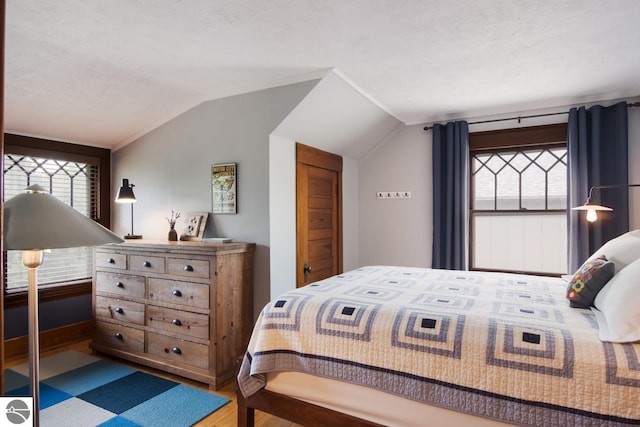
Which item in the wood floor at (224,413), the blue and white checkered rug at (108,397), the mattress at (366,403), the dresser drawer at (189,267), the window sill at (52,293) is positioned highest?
the dresser drawer at (189,267)

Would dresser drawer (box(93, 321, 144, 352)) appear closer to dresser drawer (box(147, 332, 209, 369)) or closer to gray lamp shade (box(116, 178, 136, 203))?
dresser drawer (box(147, 332, 209, 369))

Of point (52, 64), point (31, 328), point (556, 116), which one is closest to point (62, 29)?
point (52, 64)

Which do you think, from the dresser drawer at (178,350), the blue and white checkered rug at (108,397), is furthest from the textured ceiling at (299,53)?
the blue and white checkered rug at (108,397)

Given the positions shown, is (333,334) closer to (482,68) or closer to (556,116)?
(482,68)

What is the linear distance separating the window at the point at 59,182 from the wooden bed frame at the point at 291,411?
2.78 meters

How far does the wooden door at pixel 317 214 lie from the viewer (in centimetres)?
353

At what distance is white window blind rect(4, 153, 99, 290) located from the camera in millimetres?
3451

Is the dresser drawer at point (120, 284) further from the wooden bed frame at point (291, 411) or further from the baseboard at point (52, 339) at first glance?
the wooden bed frame at point (291, 411)

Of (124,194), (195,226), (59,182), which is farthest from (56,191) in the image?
(195,226)

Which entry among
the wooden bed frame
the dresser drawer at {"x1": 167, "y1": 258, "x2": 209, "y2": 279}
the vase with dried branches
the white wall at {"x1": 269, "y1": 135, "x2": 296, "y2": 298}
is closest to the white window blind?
the vase with dried branches

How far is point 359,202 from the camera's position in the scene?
4.63 metres

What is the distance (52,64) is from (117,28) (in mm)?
798

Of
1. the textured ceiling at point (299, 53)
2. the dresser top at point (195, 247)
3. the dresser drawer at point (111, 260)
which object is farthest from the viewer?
the dresser drawer at point (111, 260)

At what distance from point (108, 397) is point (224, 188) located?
1.80 m
